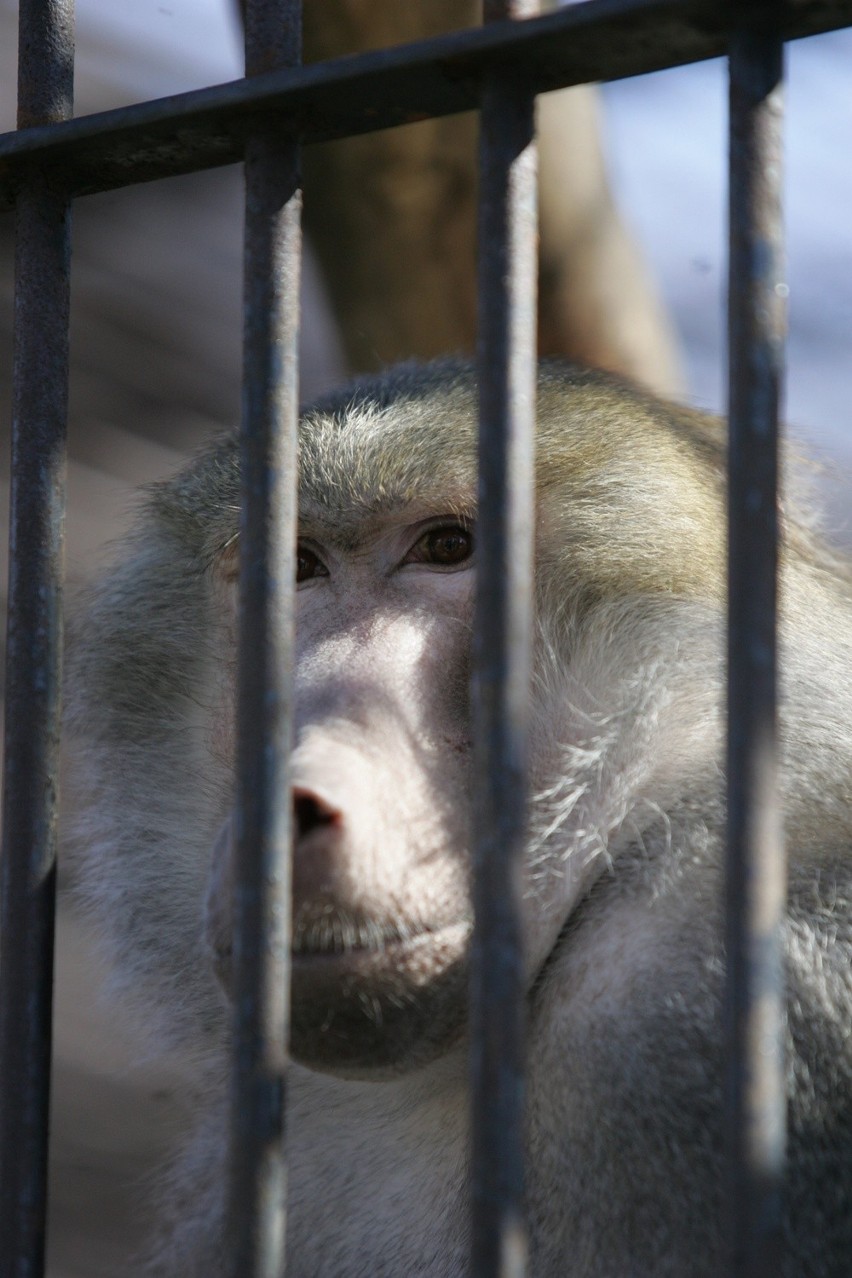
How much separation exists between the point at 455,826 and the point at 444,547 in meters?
0.49

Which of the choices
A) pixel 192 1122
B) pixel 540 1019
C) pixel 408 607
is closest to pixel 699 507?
pixel 408 607

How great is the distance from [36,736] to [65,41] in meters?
0.59

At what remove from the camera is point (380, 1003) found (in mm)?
1426

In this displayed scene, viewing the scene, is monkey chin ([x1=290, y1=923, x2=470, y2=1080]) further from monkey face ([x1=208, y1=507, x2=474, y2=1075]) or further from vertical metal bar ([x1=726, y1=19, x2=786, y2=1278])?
vertical metal bar ([x1=726, y1=19, x2=786, y2=1278])

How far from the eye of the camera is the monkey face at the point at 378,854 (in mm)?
1383

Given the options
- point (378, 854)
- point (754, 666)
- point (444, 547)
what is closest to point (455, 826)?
point (378, 854)

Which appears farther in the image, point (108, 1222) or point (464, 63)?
point (108, 1222)

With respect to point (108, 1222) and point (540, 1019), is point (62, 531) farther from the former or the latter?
point (108, 1222)

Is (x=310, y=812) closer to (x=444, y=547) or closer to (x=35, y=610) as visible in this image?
(x=35, y=610)

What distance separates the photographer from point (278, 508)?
108 centimetres

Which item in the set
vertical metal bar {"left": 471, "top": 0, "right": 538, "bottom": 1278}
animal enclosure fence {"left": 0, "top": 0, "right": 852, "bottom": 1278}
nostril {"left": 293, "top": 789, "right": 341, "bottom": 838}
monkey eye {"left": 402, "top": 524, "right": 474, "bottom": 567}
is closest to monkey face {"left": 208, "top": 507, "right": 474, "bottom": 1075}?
nostril {"left": 293, "top": 789, "right": 341, "bottom": 838}

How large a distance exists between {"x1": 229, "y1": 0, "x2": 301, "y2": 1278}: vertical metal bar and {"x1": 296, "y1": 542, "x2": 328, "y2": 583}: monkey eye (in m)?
0.86

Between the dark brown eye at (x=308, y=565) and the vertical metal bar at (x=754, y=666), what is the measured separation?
3.55 ft

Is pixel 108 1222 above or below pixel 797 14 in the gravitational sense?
below
